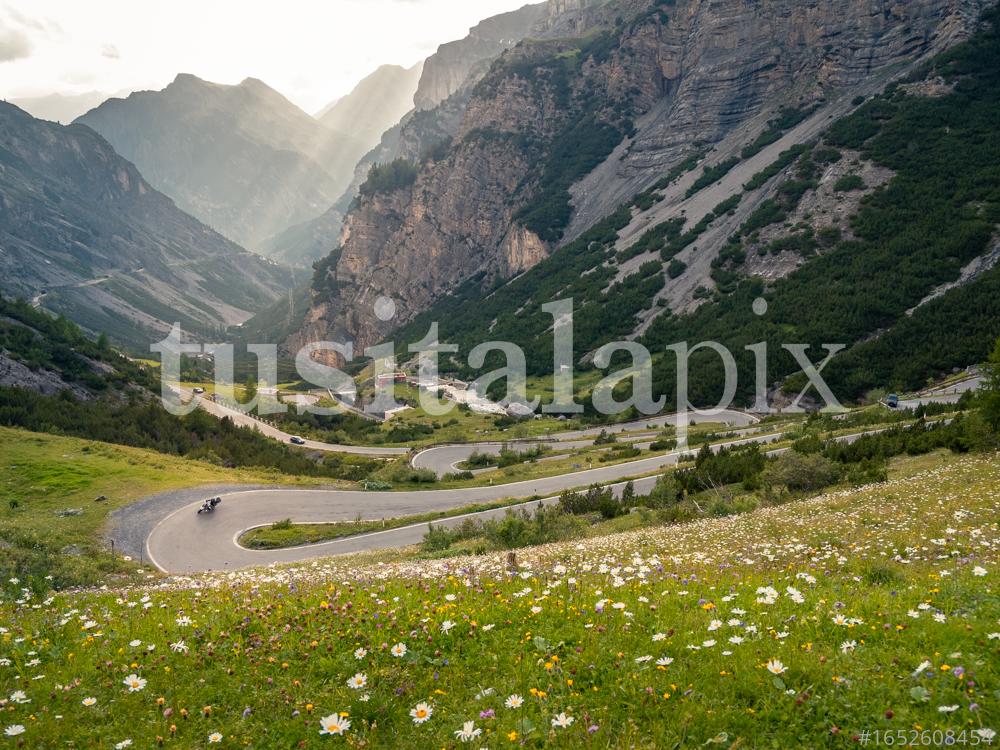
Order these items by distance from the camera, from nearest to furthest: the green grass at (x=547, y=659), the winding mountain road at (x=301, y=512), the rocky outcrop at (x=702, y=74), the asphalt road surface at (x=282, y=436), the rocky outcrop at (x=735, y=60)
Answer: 1. the green grass at (x=547, y=659)
2. the winding mountain road at (x=301, y=512)
3. the asphalt road surface at (x=282, y=436)
4. the rocky outcrop at (x=735, y=60)
5. the rocky outcrop at (x=702, y=74)

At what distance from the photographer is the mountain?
3219 inches

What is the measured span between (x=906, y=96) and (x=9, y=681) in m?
141

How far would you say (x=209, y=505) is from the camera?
3231 cm

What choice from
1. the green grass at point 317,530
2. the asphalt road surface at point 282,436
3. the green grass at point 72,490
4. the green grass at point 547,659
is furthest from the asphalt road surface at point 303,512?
the asphalt road surface at point 282,436

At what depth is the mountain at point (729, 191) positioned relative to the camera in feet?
268

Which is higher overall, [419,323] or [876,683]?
[419,323]

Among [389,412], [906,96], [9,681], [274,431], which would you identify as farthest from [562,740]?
[906,96]

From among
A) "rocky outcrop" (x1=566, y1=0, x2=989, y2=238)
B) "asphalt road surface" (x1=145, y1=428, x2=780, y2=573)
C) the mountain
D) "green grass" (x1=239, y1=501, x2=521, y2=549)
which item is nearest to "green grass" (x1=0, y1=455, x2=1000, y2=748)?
"asphalt road surface" (x1=145, y1=428, x2=780, y2=573)

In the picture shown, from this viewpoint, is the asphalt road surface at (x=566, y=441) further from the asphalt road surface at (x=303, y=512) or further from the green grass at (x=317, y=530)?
the green grass at (x=317, y=530)

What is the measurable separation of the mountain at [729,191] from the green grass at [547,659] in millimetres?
67105

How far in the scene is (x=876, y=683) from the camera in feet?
15.9

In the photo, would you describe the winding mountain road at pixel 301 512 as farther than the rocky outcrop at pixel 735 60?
No

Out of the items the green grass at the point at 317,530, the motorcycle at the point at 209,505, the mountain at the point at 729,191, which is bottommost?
the green grass at the point at 317,530

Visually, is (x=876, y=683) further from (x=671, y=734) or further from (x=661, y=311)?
(x=661, y=311)
